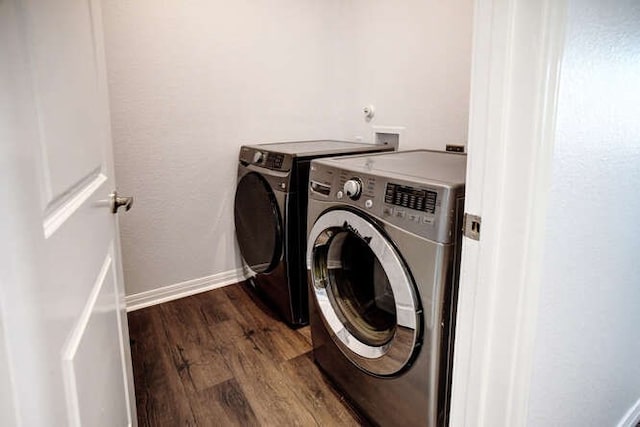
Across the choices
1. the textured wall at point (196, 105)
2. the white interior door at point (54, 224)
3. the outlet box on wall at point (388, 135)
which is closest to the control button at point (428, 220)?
the white interior door at point (54, 224)

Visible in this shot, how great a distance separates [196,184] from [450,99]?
1.49 metres

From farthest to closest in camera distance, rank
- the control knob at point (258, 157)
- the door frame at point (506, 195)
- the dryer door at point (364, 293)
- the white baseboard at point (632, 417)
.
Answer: the control knob at point (258, 157) → the white baseboard at point (632, 417) → the dryer door at point (364, 293) → the door frame at point (506, 195)

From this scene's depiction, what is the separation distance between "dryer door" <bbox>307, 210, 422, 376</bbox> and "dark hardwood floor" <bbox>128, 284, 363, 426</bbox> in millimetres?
300

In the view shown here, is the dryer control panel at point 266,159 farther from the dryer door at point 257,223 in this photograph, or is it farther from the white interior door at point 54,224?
the white interior door at point 54,224

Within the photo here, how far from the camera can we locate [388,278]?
1.15 metres

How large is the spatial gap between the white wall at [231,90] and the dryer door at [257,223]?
5.9 inches

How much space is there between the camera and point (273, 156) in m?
1.96

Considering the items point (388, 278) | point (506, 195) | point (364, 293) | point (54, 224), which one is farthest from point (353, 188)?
point (54, 224)

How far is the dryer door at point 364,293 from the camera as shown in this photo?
1117 mm

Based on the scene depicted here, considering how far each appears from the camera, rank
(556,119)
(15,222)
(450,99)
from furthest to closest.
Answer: (450,99), (556,119), (15,222)

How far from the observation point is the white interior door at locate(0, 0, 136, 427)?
44cm

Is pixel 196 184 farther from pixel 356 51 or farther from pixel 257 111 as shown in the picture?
pixel 356 51

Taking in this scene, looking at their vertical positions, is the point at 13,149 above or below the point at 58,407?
above

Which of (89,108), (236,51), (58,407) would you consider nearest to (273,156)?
(236,51)
